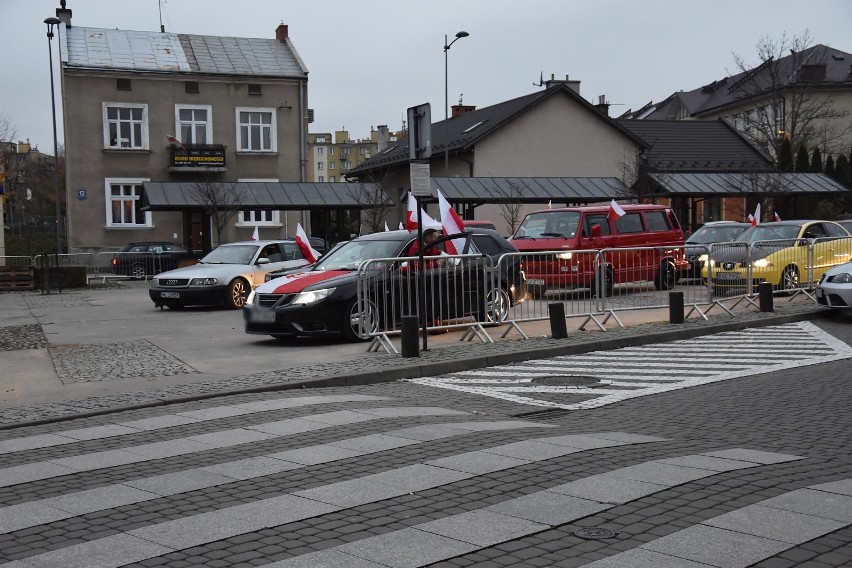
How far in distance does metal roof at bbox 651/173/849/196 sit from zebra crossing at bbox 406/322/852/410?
945 inches

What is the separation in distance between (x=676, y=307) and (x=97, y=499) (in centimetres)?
1182

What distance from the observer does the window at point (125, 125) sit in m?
47.0

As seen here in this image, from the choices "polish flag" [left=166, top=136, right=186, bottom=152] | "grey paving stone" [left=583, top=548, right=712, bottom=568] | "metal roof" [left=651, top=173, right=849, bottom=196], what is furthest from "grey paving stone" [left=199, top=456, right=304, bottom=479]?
"polish flag" [left=166, top=136, right=186, bottom=152]

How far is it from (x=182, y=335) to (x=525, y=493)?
446 inches

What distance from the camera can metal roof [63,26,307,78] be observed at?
157ft

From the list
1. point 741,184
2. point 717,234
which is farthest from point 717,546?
point 741,184

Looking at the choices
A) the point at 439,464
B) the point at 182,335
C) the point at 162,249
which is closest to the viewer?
the point at 439,464

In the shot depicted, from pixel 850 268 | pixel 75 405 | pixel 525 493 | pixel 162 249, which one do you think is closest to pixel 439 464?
pixel 525 493

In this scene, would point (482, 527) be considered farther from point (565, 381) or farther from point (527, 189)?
point (527, 189)

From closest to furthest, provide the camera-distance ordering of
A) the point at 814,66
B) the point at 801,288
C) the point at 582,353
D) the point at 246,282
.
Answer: the point at 582,353, the point at 801,288, the point at 246,282, the point at 814,66

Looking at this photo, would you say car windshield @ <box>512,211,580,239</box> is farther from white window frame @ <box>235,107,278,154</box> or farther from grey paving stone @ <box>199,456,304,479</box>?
white window frame @ <box>235,107,278,154</box>

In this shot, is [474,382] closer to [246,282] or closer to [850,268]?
[850,268]

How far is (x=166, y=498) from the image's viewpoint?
597 cm

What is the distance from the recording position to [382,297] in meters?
13.5
